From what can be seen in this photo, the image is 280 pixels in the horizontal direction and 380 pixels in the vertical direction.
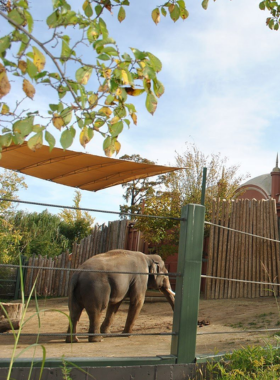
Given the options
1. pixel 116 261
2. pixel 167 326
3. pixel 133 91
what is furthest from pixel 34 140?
pixel 167 326

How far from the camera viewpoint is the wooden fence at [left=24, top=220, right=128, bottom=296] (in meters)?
12.6

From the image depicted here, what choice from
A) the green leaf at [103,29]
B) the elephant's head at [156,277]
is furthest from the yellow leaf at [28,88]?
the elephant's head at [156,277]

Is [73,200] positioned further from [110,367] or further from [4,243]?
[110,367]

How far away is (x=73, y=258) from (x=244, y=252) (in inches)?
220

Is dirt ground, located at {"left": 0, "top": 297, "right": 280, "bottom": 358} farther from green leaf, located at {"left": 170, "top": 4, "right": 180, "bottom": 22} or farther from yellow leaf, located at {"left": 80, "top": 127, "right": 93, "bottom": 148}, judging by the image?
green leaf, located at {"left": 170, "top": 4, "right": 180, "bottom": 22}

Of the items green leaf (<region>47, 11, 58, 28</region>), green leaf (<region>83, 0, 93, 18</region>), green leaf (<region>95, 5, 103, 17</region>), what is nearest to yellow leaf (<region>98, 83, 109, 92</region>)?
green leaf (<region>47, 11, 58, 28</region>)

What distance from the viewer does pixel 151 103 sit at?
2.22 meters

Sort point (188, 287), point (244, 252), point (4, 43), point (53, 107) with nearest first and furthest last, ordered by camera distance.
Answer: point (4, 43) < point (53, 107) < point (188, 287) < point (244, 252)

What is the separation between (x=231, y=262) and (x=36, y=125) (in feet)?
24.6

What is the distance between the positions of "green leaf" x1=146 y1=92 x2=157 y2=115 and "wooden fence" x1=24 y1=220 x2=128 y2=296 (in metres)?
10.4

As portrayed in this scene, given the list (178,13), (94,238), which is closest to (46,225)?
(94,238)

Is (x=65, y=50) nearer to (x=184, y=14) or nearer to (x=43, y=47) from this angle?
(x=43, y=47)

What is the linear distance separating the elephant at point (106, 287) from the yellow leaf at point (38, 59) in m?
3.80

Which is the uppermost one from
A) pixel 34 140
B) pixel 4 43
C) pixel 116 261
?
pixel 4 43
